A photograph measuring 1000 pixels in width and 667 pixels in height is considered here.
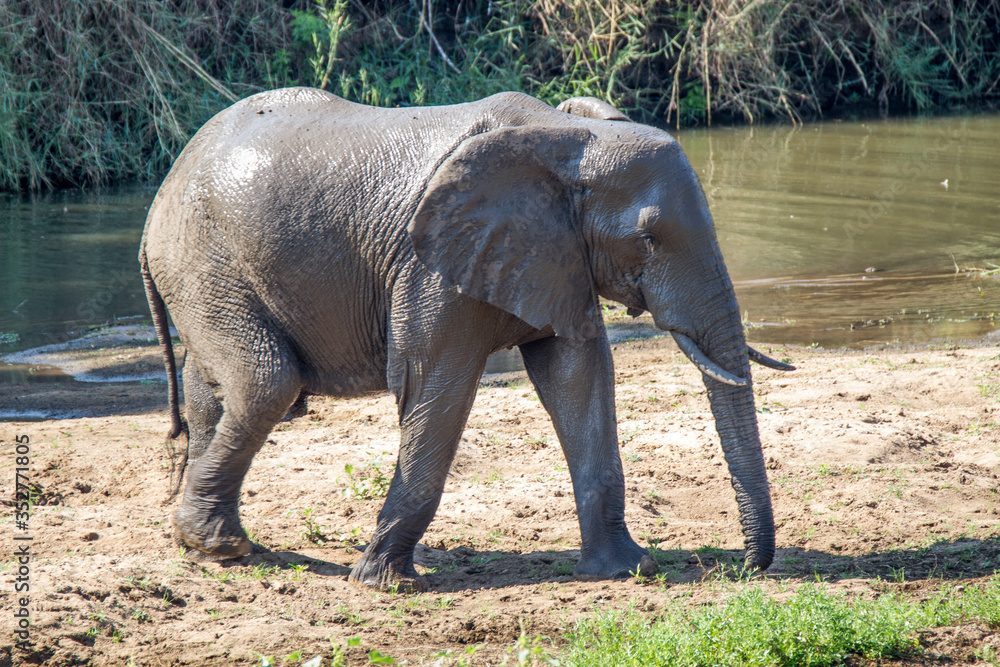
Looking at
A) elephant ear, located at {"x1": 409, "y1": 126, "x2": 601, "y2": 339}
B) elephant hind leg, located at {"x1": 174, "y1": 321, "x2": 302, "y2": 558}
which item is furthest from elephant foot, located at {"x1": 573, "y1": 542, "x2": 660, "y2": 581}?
elephant hind leg, located at {"x1": 174, "y1": 321, "x2": 302, "y2": 558}

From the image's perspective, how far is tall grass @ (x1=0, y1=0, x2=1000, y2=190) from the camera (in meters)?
16.4

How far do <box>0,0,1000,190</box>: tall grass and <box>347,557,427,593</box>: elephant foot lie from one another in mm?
11782

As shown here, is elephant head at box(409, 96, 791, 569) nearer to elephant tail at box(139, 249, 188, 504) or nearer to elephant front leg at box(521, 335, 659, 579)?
elephant front leg at box(521, 335, 659, 579)

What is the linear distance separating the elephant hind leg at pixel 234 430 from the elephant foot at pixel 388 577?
2.35 ft

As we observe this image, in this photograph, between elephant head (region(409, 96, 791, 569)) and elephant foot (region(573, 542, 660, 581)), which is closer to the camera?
elephant head (region(409, 96, 791, 569))

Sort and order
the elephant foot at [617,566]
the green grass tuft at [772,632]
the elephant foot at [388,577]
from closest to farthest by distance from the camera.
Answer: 1. the green grass tuft at [772,632]
2. the elephant foot at [388,577]
3. the elephant foot at [617,566]

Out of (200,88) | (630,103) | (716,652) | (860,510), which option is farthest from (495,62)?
(716,652)

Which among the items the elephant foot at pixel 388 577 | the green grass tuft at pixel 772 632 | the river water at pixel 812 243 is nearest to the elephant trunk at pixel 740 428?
the green grass tuft at pixel 772 632

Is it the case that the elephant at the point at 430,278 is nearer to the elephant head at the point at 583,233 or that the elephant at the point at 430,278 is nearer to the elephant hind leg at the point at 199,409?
the elephant head at the point at 583,233

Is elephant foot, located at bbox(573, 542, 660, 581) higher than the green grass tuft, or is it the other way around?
the green grass tuft

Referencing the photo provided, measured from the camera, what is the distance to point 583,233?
456 centimetres

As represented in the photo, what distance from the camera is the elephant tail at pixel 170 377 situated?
547 centimetres

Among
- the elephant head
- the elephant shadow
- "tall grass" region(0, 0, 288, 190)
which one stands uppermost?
"tall grass" region(0, 0, 288, 190)

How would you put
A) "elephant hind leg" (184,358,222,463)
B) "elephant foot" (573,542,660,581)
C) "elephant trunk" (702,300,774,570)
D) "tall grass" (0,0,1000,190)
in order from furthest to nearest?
"tall grass" (0,0,1000,190) < "elephant hind leg" (184,358,222,463) < "elephant foot" (573,542,660,581) < "elephant trunk" (702,300,774,570)
